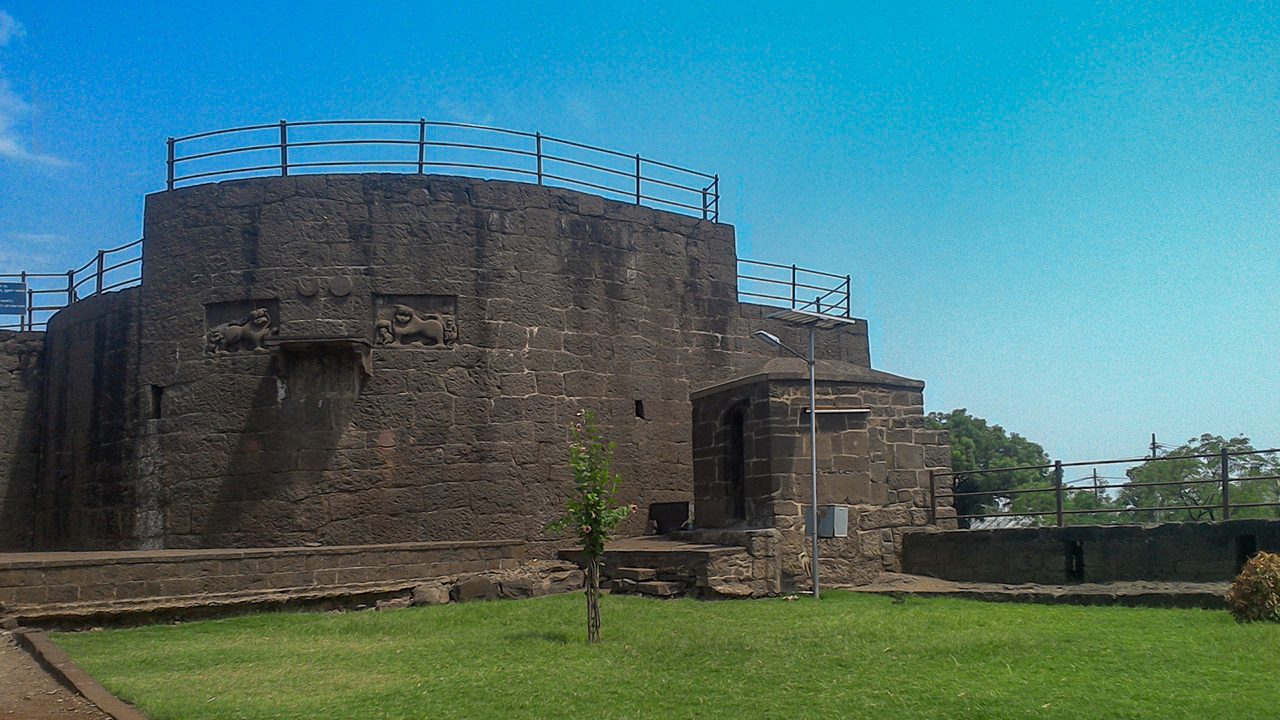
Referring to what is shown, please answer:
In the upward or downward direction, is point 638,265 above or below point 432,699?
above

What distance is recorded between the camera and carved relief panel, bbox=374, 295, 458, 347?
16.0 meters

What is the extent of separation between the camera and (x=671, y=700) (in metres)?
7.85

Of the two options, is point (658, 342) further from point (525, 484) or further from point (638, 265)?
point (525, 484)

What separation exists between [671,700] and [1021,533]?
8.02m

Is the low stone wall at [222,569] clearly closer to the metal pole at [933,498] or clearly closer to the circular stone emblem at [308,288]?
the circular stone emblem at [308,288]

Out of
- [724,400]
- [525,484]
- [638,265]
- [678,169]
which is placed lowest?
[525,484]

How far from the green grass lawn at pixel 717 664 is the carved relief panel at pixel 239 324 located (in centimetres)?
474

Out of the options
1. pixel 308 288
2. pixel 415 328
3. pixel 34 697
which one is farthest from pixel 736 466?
pixel 34 697

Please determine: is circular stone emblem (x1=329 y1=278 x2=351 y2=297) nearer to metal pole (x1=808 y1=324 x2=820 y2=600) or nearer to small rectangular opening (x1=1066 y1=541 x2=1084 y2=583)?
metal pole (x1=808 y1=324 x2=820 y2=600)

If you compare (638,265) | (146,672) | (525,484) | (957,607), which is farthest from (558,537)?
(146,672)

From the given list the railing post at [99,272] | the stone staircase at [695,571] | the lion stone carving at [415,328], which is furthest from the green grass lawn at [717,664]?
the railing post at [99,272]

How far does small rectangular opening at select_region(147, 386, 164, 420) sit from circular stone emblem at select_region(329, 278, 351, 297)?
284 centimetres

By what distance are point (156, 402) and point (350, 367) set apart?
2.93m

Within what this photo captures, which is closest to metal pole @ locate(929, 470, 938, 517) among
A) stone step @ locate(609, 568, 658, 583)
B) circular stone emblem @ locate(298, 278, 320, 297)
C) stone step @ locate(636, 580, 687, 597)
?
stone step @ locate(636, 580, 687, 597)
